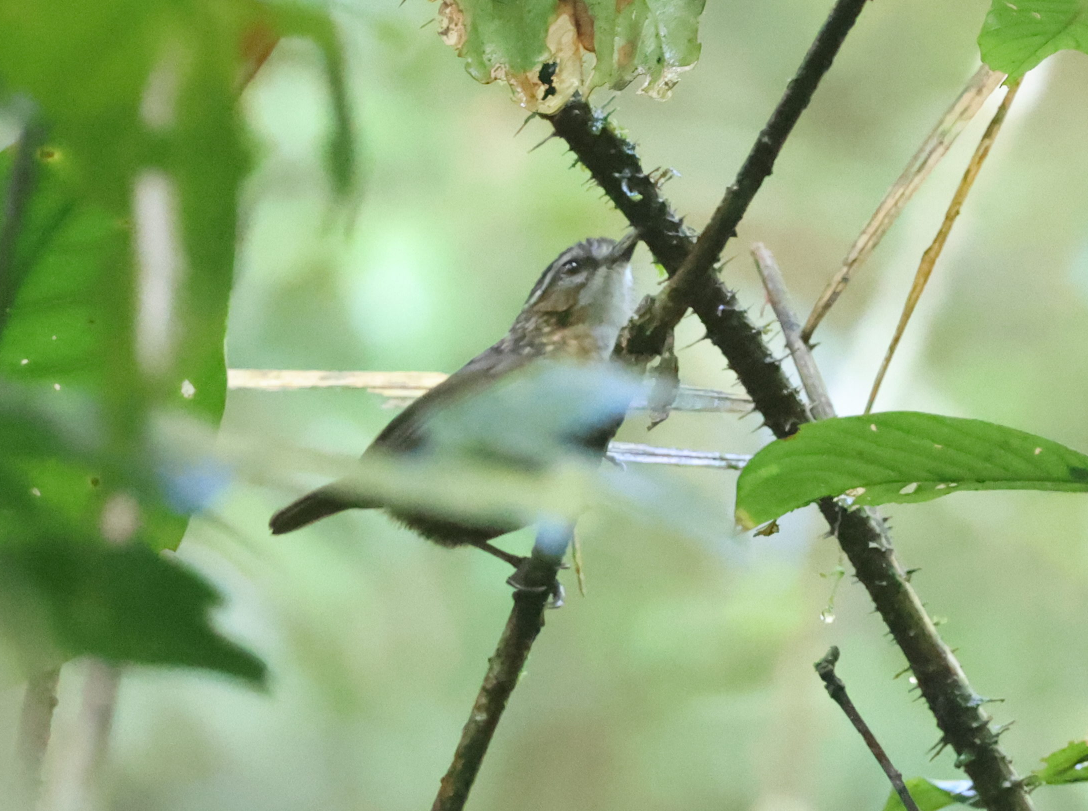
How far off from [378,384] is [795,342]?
16.7 inches

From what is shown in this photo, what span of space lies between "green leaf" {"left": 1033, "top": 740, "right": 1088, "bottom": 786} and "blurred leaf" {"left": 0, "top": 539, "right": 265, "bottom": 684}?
2.14 ft

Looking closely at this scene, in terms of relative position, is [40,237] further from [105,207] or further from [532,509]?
[532,509]

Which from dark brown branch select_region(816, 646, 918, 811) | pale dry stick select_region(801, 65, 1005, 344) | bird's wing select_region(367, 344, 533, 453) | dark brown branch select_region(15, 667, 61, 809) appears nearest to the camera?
dark brown branch select_region(15, 667, 61, 809)

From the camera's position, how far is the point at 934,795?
2.36ft

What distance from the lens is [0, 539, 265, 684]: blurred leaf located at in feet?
0.83

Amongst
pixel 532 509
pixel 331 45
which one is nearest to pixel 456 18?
pixel 331 45

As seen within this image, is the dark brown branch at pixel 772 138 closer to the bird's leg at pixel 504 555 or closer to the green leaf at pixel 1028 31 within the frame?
the green leaf at pixel 1028 31

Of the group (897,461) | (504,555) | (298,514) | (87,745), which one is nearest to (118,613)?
(87,745)

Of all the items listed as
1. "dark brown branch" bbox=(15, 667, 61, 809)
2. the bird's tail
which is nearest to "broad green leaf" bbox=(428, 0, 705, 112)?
the bird's tail

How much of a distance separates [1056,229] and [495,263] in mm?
1122

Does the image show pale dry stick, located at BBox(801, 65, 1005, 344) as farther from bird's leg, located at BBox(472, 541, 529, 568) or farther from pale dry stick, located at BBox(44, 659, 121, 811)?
pale dry stick, located at BBox(44, 659, 121, 811)

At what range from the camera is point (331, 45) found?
0.34 m

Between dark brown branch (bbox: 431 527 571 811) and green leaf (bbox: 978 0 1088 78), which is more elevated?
green leaf (bbox: 978 0 1088 78)

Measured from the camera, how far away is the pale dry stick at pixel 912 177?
76 cm
